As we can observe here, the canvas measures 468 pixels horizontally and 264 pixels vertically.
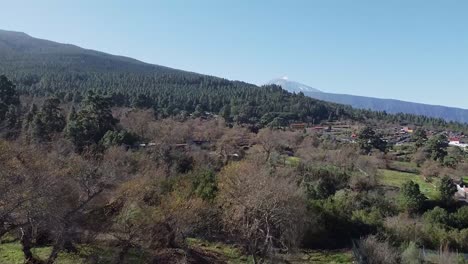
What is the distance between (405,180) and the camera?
4456cm

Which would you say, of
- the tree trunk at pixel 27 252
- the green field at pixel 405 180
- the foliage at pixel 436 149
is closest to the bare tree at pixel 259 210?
the tree trunk at pixel 27 252

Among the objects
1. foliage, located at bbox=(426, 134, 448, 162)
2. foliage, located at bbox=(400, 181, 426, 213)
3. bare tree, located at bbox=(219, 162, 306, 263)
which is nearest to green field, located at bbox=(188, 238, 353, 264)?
bare tree, located at bbox=(219, 162, 306, 263)

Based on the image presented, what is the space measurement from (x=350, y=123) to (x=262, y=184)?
252 feet

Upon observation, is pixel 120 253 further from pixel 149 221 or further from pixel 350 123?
pixel 350 123

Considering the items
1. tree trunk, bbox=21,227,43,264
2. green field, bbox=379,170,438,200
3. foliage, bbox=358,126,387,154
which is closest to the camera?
tree trunk, bbox=21,227,43,264

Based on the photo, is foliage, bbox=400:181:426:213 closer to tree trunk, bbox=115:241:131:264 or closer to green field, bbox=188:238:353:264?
green field, bbox=188:238:353:264

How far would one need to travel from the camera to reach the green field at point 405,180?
40406 mm

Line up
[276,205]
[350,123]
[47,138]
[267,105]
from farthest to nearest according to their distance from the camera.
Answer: [350,123] < [267,105] < [47,138] < [276,205]

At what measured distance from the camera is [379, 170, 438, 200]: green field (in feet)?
133

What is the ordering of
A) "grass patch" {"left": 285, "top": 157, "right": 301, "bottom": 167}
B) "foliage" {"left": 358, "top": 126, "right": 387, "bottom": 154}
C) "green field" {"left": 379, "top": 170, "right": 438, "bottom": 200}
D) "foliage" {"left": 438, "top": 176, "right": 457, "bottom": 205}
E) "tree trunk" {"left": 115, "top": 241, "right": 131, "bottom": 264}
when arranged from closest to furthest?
"tree trunk" {"left": 115, "top": 241, "right": 131, "bottom": 264}, "foliage" {"left": 438, "top": 176, "right": 457, "bottom": 205}, "green field" {"left": 379, "top": 170, "right": 438, "bottom": 200}, "grass patch" {"left": 285, "top": 157, "right": 301, "bottom": 167}, "foliage" {"left": 358, "top": 126, "right": 387, "bottom": 154}

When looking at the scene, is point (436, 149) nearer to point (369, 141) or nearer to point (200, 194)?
point (369, 141)

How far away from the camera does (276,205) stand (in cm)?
2094

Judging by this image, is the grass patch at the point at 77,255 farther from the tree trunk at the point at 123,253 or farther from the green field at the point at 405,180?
the green field at the point at 405,180

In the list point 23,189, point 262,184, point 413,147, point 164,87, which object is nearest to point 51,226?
point 23,189
